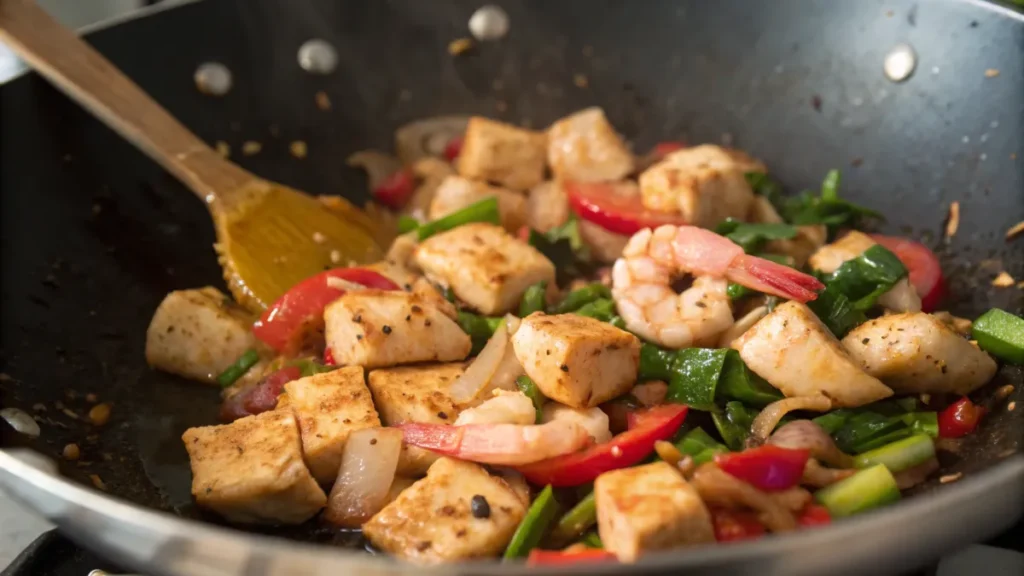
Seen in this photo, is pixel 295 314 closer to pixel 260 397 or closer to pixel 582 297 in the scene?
pixel 260 397

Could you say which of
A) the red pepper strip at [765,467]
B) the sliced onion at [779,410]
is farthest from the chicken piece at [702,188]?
the red pepper strip at [765,467]

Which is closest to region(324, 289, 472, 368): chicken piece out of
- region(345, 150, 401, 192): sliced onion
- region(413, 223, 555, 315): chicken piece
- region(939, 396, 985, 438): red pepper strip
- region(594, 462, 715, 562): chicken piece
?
region(413, 223, 555, 315): chicken piece

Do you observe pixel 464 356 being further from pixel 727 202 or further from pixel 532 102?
pixel 532 102

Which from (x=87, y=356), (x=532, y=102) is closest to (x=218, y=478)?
(x=87, y=356)

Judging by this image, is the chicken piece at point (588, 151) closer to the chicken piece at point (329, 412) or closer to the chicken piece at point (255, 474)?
the chicken piece at point (329, 412)

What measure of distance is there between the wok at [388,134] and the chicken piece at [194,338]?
0.06m

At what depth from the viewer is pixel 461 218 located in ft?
9.04

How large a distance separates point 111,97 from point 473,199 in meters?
1.14

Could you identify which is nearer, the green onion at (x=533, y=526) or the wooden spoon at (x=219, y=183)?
the green onion at (x=533, y=526)

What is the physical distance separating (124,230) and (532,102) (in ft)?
4.94

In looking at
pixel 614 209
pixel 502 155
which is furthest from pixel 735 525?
pixel 502 155

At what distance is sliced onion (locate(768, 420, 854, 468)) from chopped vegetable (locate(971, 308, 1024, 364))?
1.57 feet

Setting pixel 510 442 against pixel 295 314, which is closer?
pixel 510 442

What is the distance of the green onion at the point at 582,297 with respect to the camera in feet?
8.08
